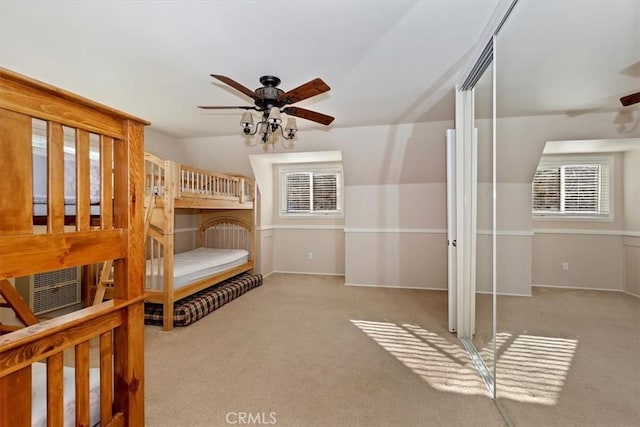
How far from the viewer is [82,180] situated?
1.02m

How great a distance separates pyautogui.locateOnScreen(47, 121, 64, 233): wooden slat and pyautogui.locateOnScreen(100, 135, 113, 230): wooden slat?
0.45 ft

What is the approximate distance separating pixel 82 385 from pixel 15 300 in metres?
1.17

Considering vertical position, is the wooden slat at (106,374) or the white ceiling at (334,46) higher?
the white ceiling at (334,46)

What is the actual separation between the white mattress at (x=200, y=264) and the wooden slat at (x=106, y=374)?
75.9 inches

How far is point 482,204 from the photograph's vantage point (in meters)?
2.18

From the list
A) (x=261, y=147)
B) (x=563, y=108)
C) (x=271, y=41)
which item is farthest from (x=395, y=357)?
(x=261, y=147)

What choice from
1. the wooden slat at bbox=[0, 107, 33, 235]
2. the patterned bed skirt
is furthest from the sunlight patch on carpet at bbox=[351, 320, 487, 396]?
the wooden slat at bbox=[0, 107, 33, 235]

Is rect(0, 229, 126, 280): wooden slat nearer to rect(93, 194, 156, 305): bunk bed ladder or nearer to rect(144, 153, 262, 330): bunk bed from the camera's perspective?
rect(144, 153, 262, 330): bunk bed

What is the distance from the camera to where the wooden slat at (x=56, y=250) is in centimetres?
81

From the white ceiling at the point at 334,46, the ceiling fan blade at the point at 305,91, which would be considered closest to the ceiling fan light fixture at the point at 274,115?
the ceiling fan blade at the point at 305,91

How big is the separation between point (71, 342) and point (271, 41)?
1.85m

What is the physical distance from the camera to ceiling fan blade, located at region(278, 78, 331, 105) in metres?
1.90

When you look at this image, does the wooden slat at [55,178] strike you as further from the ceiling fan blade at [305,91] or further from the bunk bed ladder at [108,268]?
the bunk bed ladder at [108,268]

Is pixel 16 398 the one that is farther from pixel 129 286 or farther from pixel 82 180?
pixel 82 180
